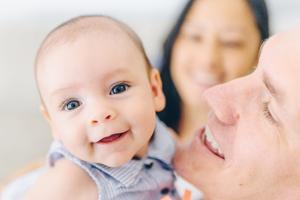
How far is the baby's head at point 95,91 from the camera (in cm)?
88

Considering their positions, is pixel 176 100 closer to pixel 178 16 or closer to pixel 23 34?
pixel 178 16

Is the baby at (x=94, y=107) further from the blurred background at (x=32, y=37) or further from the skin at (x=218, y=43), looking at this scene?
the blurred background at (x=32, y=37)

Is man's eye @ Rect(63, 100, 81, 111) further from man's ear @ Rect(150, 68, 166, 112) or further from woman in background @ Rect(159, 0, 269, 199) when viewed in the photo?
woman in background @ Rect(159, 0, 269, 199)

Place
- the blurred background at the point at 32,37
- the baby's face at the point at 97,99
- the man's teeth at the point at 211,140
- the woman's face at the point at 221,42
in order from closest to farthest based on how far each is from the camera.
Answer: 1. the baby's face at the point at 97,99
2. the man's teeth at the point at 211,140
3. the woman's face at the point at 221,42
4. the blurred background at the point at 32,37

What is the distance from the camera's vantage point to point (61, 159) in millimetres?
972

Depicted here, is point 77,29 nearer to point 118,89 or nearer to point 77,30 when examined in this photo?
point 77,30

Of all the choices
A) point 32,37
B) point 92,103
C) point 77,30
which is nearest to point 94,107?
point 92,103

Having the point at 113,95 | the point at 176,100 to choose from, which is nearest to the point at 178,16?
the point at 176,100

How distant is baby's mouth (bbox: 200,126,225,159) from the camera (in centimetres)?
99

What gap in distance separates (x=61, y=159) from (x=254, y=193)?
340 millimetres

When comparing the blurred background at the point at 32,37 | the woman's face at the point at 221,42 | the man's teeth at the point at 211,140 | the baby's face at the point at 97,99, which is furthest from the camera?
the blurred background at the point at 32,37

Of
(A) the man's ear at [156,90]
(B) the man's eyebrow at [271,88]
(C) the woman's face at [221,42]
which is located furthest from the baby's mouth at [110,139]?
(C) the woman's face at [221,42]

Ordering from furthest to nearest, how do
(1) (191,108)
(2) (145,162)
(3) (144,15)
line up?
(3) (144,15) < (1) (191,108) < (2) (145,162)

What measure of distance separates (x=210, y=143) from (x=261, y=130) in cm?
13
